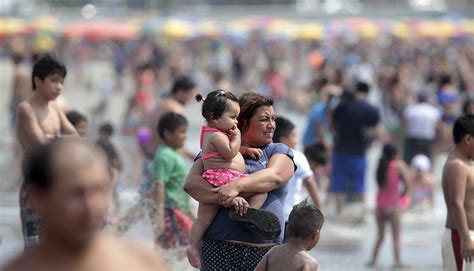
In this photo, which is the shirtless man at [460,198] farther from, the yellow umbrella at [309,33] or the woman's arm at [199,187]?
the yellow umbrella at [309,33]

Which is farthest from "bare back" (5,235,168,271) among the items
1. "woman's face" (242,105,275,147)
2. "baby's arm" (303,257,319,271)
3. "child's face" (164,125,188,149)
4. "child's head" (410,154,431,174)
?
"child's head" (410,154,431,174)

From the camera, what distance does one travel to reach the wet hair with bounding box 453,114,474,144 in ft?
21.2

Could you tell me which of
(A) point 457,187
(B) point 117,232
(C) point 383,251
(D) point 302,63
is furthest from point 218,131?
(D) point 302,63

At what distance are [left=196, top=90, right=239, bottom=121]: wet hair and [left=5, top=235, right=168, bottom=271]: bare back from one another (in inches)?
92.1

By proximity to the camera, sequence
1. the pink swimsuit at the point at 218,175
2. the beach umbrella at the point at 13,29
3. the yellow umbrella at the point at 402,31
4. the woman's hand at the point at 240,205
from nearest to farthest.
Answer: the woman's hand at the point at 240,205 < the pink swimsuit at the point at 218,175 < the beach umbrella at the point at 13,29 < the yellow umbrella at the point at 402,31

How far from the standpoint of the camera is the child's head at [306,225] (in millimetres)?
5020

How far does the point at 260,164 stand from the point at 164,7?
83.7 meters

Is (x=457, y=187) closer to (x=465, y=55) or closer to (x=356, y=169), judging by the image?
(x=356, y=169)

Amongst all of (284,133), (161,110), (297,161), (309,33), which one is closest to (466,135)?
(297,161)

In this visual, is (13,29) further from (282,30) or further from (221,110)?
Result: (221,110)

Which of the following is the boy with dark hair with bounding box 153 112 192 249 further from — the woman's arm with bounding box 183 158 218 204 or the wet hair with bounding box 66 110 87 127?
the woman's arm with bounding box 183 158 218 204

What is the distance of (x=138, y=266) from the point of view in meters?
2.97

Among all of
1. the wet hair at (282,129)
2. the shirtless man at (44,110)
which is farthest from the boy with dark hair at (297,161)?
the shirtless man at (44,110)

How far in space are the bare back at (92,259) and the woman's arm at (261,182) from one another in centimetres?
220
